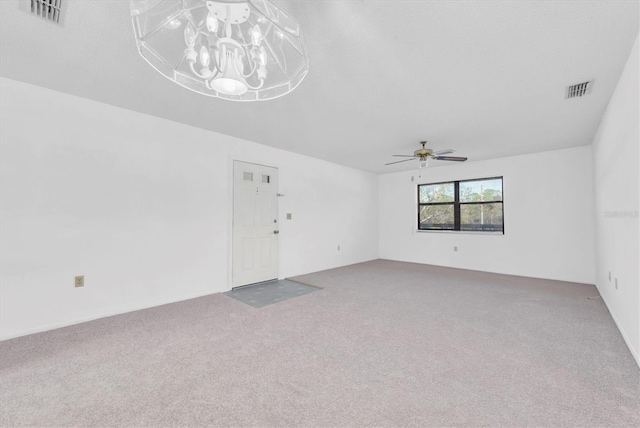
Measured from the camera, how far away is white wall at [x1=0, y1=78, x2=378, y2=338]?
7.88 ft

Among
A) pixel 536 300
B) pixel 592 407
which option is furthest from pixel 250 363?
pixel 536 300

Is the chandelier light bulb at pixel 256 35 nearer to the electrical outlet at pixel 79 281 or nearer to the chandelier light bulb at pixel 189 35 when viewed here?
the chandelier light bulb at pixel 189 35

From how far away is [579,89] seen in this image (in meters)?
2.45

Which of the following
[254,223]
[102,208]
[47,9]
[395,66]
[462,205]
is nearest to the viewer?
[47,9]

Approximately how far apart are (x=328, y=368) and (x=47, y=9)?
9.79ft

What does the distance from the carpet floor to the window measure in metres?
2.42

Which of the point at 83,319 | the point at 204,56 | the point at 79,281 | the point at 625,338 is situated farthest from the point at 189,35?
the point at 625,338

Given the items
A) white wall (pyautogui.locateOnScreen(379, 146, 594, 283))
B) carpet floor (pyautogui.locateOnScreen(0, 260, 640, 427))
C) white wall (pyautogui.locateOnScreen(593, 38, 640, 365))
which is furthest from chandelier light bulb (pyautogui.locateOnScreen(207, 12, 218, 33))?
white wall (pyautogui.locateOnScreen(379, 146, 594, 283))

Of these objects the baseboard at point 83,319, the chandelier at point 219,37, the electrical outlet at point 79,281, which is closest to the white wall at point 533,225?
the chandelier at point 219,37

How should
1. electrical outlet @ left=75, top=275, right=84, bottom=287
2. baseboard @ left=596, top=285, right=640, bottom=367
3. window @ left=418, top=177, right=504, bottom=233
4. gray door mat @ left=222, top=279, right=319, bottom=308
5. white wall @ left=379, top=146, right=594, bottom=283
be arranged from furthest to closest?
window @ left=418, top=177, right=504, bottom=233, white wall @ left=379, top=146, right=594, bottom=283, gray door mat @ left=222, top=279, right=319, bottom=308, electrical outlet @ left=75, top=275, right=84, bottom=287, baseboard @ left=596, top=285, right=640, bottom=367

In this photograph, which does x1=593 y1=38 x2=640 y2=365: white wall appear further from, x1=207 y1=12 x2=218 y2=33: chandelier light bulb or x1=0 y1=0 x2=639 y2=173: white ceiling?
x1=207 y1=12 x2=218 y2=33: chandelier light bulb

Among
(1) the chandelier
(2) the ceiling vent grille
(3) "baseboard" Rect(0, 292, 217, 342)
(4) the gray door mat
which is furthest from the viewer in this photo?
(4) the gray door mat

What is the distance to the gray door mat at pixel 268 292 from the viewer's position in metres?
3.42

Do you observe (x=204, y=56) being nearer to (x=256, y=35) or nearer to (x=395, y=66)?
(x=256, y=35)
